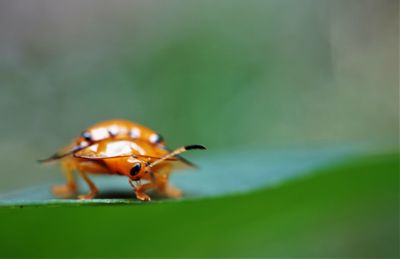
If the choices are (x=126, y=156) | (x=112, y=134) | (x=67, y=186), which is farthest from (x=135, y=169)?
(x=67, y=186)

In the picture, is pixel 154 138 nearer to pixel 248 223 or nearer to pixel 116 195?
pixel 116 195

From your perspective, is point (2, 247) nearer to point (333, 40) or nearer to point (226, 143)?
point (226, 143)

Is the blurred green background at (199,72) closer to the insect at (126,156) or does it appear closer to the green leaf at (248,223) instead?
the green leaf at (248,223)

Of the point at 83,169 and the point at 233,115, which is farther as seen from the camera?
the point at 233,115

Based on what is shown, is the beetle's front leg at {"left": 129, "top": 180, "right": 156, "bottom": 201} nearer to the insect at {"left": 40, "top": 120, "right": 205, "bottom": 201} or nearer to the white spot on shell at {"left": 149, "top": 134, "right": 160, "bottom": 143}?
the insect at {"left": 40, "top": 120, "right": 205, "bottom": 201}

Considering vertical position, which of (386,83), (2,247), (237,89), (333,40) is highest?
(333,40)

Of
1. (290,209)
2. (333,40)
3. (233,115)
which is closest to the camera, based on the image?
(290,209)

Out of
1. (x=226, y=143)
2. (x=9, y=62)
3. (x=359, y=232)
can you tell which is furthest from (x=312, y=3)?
(x=359, y=232)
